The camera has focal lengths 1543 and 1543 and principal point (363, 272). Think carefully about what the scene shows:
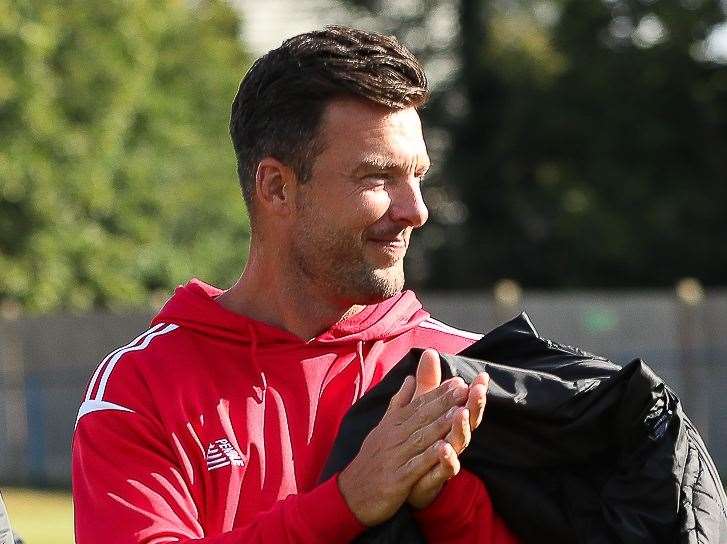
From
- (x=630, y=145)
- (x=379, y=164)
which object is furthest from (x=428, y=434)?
(x=630, y=145)

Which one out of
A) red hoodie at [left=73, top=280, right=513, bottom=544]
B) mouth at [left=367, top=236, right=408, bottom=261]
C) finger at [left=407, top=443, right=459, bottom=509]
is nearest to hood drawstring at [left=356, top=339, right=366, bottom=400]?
red hoodie at [left=73, top=280, right=513, bottom=544]

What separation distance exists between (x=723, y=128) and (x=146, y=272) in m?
10.6


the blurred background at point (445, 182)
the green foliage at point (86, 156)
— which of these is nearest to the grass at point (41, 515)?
the blurred background at point (445, 182)

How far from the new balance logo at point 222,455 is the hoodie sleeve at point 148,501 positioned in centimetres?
6

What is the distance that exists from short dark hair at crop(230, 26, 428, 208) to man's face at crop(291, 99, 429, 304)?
0.03m

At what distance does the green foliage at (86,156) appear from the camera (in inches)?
890

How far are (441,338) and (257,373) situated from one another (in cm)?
44

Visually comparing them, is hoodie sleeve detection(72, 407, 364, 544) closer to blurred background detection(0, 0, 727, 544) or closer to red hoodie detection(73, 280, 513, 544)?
red hoodie detection(73, 280, 513, 544)

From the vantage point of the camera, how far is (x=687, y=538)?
8.89 feet

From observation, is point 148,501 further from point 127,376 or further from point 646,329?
point 646,329

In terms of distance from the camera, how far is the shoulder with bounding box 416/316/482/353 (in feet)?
10.8

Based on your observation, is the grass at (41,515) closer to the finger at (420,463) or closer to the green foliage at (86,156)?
the green foliage at (86,156)

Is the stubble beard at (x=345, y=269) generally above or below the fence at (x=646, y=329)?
above

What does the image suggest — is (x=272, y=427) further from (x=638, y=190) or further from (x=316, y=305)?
(x=638, y=190)
